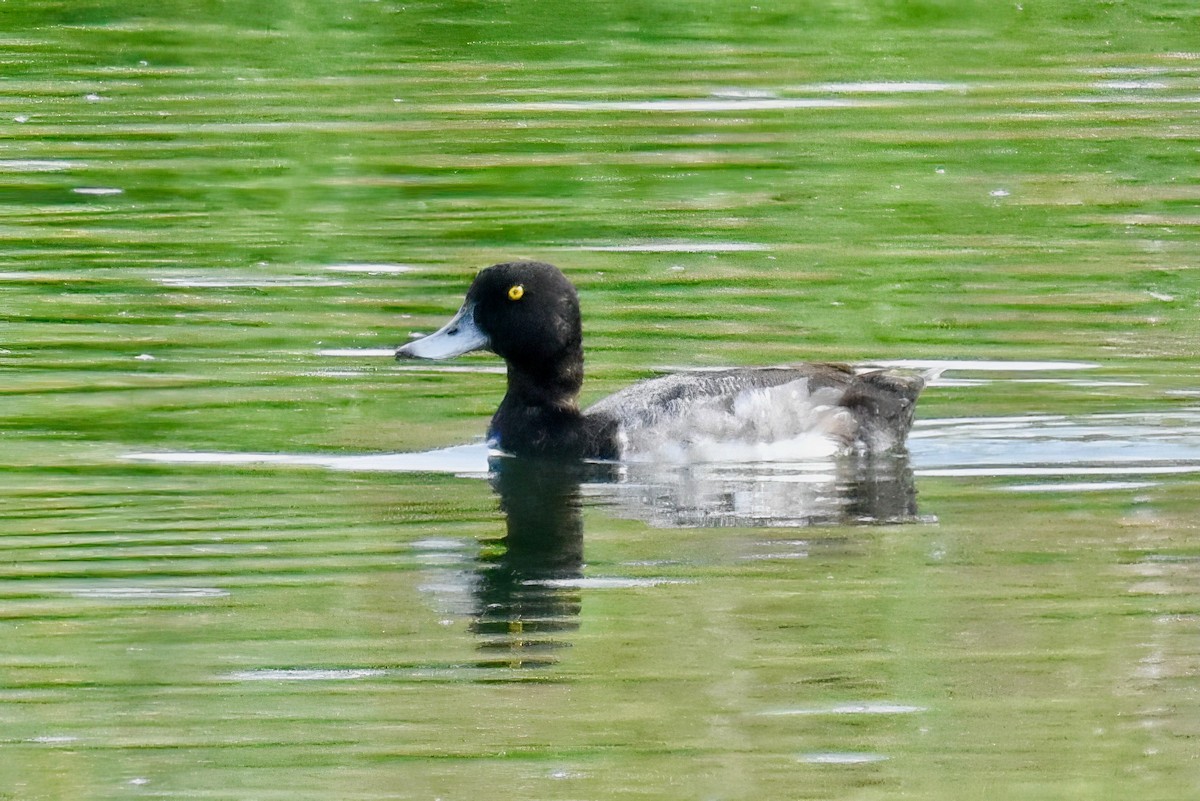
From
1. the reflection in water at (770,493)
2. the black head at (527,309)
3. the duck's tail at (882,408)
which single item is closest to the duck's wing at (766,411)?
the duck's tail at (882,408)

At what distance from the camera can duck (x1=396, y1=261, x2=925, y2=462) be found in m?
12.3

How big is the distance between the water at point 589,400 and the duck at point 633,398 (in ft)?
0.87

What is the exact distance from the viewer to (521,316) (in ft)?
41.8

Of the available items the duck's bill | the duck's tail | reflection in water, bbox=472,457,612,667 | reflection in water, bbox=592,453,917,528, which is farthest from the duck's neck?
the duck's tail

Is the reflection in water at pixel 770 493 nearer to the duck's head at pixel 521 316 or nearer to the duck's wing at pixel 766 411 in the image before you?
the duck's wing at pixel 766 411

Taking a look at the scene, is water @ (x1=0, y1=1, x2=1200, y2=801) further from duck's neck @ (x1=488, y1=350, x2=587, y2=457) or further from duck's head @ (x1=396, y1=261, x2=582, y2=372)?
duck's head @ (x1=396, y1=261, x2=582, y2=372)

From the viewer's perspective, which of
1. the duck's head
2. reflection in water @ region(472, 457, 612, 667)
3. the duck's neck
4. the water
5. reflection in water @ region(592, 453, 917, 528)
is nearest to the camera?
the water

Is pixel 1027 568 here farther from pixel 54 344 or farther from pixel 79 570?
pixel 54 344

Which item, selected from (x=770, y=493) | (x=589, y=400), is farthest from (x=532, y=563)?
(x=589, y=400)

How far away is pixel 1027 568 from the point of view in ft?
32.0

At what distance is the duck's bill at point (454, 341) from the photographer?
1280 centimetres

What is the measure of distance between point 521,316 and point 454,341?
362 millimetres

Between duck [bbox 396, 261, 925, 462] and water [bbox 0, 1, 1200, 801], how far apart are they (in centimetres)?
27

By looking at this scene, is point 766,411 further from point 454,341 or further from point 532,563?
point 532,563
